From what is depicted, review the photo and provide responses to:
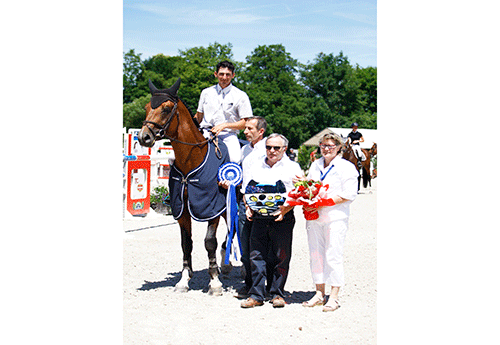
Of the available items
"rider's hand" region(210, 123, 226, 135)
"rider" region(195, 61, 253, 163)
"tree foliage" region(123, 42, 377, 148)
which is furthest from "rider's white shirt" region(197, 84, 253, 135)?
"tree foliage" region(123, 42, 377, 148)

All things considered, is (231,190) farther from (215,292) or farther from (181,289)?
(181,289)

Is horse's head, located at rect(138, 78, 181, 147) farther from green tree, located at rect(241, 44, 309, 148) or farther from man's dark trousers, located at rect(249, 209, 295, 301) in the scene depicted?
green tree, located at rect(241, 44, 309, 148)

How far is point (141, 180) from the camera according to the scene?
12.0 m

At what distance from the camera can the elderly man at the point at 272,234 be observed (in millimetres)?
5402

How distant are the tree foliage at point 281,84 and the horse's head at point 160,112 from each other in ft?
116

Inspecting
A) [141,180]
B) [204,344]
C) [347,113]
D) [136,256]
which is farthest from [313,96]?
[204,344]

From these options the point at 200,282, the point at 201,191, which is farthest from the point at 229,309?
the point at 201,191

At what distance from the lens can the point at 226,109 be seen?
6.40 m

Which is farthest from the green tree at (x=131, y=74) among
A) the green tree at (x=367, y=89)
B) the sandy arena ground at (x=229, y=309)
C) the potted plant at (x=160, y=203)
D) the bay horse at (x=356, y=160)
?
the sandy arena ground at (x=229, y=309)

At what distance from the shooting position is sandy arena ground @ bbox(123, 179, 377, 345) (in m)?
4.52

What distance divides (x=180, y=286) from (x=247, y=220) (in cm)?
113

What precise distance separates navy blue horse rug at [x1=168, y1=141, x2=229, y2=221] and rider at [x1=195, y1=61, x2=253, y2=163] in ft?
1.18

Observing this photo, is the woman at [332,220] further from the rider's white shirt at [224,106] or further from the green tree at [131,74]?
the green tree at [131,74]

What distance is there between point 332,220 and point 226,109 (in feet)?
6.83
